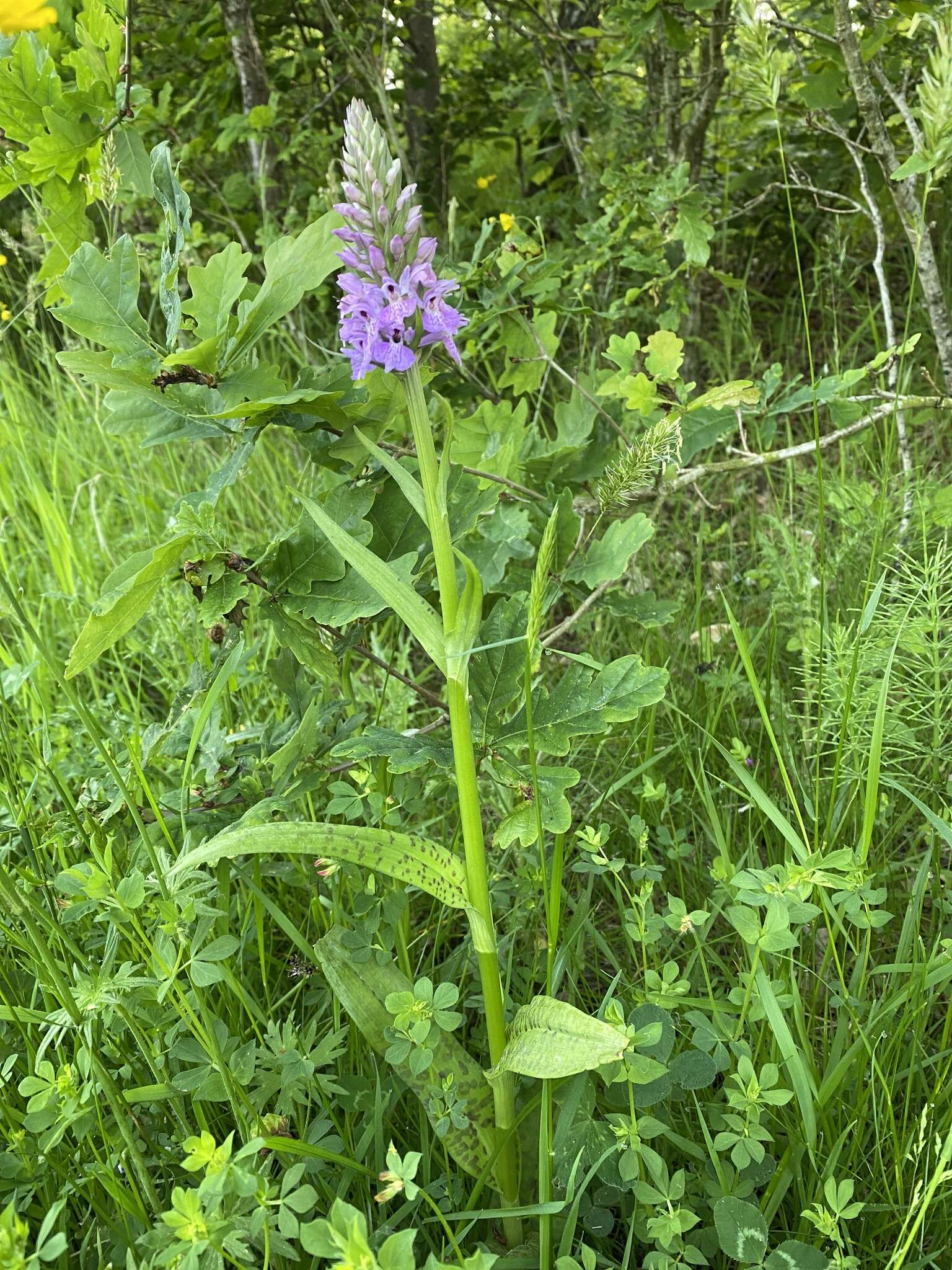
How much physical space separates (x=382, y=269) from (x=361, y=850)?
594 mm

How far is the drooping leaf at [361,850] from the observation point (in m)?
0.90

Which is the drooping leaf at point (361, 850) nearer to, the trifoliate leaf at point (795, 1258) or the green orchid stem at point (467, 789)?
the green orchid stem at point (467, 789)

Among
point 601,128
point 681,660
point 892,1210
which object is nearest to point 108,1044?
point 892,1210

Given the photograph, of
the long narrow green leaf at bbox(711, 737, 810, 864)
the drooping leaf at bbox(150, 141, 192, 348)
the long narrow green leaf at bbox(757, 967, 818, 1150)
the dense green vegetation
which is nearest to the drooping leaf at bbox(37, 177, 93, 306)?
the dense green vegetation

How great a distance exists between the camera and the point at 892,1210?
0.99 meters

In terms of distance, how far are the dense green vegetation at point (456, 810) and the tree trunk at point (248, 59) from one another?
115cm

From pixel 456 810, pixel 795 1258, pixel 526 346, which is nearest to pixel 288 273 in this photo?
pixel 526 346

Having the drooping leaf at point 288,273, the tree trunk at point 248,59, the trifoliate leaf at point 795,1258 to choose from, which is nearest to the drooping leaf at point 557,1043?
the trifoliate leaf at point 795,1258

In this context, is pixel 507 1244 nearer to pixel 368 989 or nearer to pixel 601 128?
pixel 368 989

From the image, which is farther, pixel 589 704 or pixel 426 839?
pixel 589 704

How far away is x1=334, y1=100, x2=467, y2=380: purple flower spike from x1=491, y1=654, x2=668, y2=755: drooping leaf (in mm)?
409

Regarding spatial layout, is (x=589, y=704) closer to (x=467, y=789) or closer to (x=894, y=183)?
(x=467, y=789)

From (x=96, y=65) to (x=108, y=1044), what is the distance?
139 cm

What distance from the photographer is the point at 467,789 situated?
0.96m
